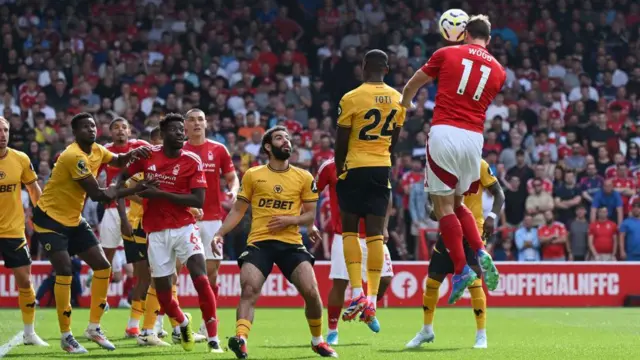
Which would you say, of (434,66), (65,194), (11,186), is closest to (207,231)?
(65,194)

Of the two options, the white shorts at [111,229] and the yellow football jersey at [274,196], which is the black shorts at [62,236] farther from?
the white shorts at [111,229]

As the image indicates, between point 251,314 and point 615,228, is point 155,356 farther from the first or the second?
point 615,228

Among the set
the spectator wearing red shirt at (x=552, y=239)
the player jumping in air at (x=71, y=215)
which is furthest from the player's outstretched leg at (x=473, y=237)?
the spectator wearing red shirt at (x=552, y=239)

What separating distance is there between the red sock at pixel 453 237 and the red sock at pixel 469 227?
16 centimetres

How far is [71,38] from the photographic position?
28.6 meters

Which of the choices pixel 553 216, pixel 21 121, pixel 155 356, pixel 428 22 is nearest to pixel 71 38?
pixel 21 121

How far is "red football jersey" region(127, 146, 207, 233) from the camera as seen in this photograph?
12.5 meters

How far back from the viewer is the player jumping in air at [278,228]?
39.6 ft

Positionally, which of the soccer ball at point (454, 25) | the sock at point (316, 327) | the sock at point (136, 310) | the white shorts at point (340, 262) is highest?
the soccer ball at point (454, 25)

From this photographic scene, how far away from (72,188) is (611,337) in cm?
676

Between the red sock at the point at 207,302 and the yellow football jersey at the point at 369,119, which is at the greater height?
the yellow football jersey at the point at 369,119

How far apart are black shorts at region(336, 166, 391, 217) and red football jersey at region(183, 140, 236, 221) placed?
2529 mm

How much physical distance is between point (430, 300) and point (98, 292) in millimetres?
3735

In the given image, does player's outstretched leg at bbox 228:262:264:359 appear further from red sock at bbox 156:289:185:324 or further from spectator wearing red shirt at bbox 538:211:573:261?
spectator wearing red shirt at bbox 538:211:573:261
